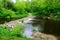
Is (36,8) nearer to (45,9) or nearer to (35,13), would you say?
(35,13)

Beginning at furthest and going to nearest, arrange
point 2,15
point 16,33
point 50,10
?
point 50,10 < point 2,15 < point 16,33

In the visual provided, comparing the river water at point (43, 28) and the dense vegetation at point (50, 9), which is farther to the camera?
the dense vegetation at point (50, 9)

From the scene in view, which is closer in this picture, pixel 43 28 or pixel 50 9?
pixel 43 28

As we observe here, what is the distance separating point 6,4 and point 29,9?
18074 mm

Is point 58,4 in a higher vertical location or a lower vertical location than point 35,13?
higher

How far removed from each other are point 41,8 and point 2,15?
56.2 feet

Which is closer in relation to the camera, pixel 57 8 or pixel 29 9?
pixel 57 8

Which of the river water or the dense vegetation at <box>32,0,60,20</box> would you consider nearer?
the river water

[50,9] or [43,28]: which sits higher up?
[50,9]

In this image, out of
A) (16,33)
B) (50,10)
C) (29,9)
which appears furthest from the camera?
(29,9)

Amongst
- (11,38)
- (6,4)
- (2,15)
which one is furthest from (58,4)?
(11,38)

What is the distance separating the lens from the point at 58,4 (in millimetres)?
49250

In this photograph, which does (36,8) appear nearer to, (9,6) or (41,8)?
(41,8)

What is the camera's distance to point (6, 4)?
60875 millimetres
